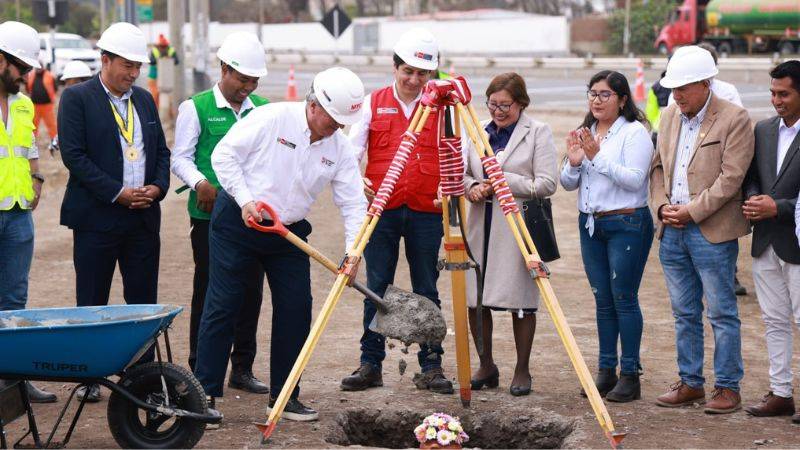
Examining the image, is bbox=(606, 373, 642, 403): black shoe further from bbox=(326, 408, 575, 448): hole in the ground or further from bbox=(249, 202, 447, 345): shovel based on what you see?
bbox=(249, 202, 447, 345): shovel

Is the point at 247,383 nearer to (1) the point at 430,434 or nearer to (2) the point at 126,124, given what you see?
(1) the point at 430,434

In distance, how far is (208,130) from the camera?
6.95m

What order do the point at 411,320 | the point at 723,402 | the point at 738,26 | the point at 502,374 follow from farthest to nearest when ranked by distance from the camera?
the point at 738,26
the point at 502,374
the point at 723,402
the point at 411,320

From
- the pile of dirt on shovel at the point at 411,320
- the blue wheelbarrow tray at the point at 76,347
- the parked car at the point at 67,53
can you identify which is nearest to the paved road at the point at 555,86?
the parked car at the point at 67,53

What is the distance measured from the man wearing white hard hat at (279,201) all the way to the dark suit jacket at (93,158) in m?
0.69

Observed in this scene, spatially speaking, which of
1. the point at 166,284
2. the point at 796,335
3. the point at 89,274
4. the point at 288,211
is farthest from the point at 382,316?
the point at 166,284

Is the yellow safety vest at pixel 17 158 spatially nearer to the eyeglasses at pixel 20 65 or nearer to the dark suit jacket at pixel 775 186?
the eyeglasses at pixel 20 65

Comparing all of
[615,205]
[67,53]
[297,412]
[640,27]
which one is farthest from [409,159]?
[640,27]

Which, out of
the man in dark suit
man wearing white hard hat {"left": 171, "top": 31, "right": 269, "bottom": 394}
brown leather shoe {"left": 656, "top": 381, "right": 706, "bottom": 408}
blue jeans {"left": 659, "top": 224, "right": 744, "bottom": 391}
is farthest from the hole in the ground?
the man in dark suit

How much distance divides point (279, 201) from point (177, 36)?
15.7 meters

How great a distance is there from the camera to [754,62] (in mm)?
31219

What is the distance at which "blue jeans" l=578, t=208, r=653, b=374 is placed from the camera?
22.6ft

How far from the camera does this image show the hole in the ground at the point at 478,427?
6637 mm

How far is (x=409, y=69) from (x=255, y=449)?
2497 millimetres
